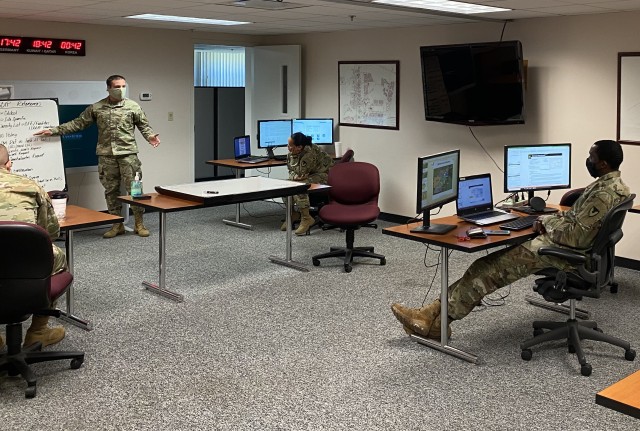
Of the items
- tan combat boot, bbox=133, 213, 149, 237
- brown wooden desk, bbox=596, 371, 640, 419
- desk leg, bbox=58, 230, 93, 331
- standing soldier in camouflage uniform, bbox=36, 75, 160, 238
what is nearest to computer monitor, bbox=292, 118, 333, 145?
standing soldier in camouflage uniform, bbox=36, 75, 160, 238

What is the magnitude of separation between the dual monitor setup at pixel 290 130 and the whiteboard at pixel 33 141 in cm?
240

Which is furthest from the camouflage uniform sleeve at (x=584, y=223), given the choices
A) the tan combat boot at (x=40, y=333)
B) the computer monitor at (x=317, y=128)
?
the computer monitor at (x=317, y=128)

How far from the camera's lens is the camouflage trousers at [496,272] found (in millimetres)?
3922

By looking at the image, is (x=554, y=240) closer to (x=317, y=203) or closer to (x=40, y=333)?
(x=40, y=333)

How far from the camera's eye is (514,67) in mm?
6332

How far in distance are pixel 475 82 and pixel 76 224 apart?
3.93 m

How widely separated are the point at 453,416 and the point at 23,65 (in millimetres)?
5792

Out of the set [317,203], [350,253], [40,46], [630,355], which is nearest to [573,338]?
[630,355]

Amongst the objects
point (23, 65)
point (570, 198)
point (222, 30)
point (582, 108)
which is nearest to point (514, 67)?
point (582, 108)

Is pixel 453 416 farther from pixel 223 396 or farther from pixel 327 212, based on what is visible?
pixel 327 212

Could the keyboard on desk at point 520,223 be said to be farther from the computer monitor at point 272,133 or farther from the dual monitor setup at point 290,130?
the computer monitor at point 272,133

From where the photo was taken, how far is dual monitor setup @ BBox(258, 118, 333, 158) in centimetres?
812

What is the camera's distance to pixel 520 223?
4.29 meters

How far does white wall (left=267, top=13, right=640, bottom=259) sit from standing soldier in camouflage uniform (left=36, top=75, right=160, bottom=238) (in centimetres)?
248
